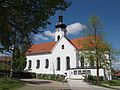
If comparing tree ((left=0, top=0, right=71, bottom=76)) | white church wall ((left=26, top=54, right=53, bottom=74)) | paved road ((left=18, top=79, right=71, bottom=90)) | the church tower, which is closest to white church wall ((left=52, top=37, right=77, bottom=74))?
Answer: white church wall ((left=26, top=54, right=53, bottom=74))

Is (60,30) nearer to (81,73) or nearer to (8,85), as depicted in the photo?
(81,73)

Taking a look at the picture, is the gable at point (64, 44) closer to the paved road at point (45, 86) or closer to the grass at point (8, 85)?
the paved road at point (45, 86)

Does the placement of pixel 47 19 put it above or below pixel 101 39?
below

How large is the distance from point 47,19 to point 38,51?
177ft

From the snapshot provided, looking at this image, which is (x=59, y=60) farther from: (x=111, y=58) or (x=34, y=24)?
(x=34, y=24)

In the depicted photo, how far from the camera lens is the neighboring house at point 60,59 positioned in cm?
5340

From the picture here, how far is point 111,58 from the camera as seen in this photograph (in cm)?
3762

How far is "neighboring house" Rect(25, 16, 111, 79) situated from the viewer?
5340 cm

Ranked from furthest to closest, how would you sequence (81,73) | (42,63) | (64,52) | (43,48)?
(43,48) < (42,63) < (64,52) < (81,73)

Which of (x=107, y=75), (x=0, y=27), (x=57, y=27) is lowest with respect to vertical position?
(x=107, y=75)

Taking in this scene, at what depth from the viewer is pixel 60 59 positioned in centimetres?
6019

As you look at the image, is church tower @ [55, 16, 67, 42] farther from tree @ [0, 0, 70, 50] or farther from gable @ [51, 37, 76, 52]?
tree @ [0, 0, 70, 50]

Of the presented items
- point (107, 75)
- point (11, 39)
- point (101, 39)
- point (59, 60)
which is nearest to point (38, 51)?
point (59, 60)

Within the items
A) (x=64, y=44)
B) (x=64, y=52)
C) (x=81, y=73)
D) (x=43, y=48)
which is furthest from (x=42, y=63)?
(x=81, y=73)
